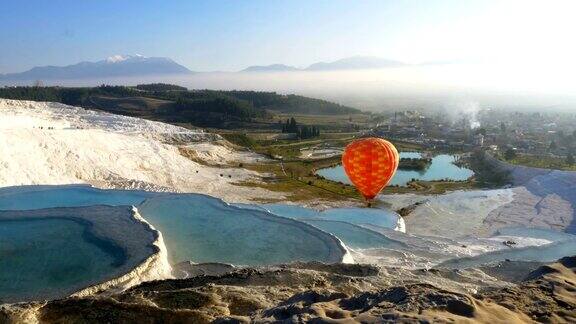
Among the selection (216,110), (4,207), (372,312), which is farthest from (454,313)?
(216,110)

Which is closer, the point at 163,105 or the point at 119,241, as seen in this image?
the point at 119,241

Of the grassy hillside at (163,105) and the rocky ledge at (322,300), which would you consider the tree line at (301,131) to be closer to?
the grassy hillside at (163,105)

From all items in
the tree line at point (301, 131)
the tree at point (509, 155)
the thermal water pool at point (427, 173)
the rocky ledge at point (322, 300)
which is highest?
the rocky ledge at point (322, 300)

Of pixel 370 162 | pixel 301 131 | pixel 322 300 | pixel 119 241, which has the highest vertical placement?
pixel 370 162

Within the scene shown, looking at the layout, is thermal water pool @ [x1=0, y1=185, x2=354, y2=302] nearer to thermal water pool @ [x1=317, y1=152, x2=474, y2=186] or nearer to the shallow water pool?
the shallow water pool

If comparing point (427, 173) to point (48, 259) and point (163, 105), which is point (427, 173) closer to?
point (48, 259)

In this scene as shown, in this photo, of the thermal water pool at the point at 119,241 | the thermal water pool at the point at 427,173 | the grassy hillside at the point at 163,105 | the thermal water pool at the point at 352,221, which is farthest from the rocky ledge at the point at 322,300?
the grassy hillside at the point at 163,105

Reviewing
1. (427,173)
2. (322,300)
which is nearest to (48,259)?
(322,300)
